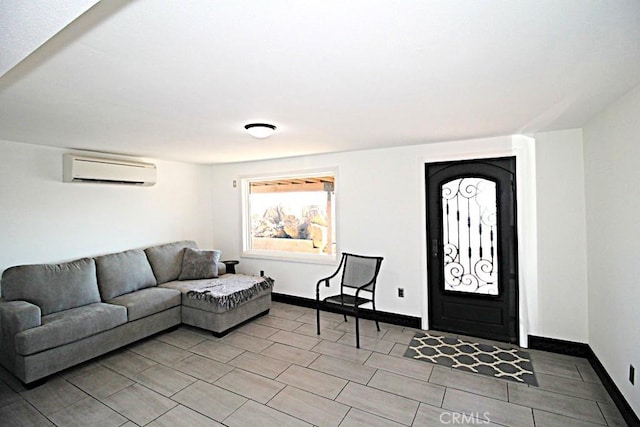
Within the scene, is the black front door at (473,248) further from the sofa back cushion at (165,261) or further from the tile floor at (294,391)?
the sofa back cushion at (165,261)

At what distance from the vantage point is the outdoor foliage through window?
5035 millimetres

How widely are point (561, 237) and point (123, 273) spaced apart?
16.5ft

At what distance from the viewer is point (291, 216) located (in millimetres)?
5383

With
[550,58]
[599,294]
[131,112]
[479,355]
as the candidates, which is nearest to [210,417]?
[131,112]

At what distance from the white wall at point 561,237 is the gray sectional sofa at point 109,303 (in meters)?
3.34

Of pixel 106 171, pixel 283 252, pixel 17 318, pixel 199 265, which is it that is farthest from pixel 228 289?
pixel 106 171

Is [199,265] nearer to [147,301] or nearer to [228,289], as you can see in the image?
[228,289]

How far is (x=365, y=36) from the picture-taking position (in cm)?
144

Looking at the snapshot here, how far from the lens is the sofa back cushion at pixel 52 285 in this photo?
127 inches

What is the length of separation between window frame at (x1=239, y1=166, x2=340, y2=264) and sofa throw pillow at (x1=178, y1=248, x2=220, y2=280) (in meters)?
0.86

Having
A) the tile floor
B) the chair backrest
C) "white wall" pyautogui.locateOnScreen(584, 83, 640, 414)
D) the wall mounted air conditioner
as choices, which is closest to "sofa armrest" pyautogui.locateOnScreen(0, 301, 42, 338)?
the tile floor

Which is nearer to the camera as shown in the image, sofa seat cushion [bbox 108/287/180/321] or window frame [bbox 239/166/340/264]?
sofa seat cushion [bbox 108/287/180/321]

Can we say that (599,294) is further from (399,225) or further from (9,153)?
(9,153)

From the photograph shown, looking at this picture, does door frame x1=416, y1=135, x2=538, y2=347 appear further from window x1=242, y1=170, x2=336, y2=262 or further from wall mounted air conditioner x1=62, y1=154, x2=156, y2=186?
wall mounted air conditioner x1=62, y1=154, x2=156, y2=186
